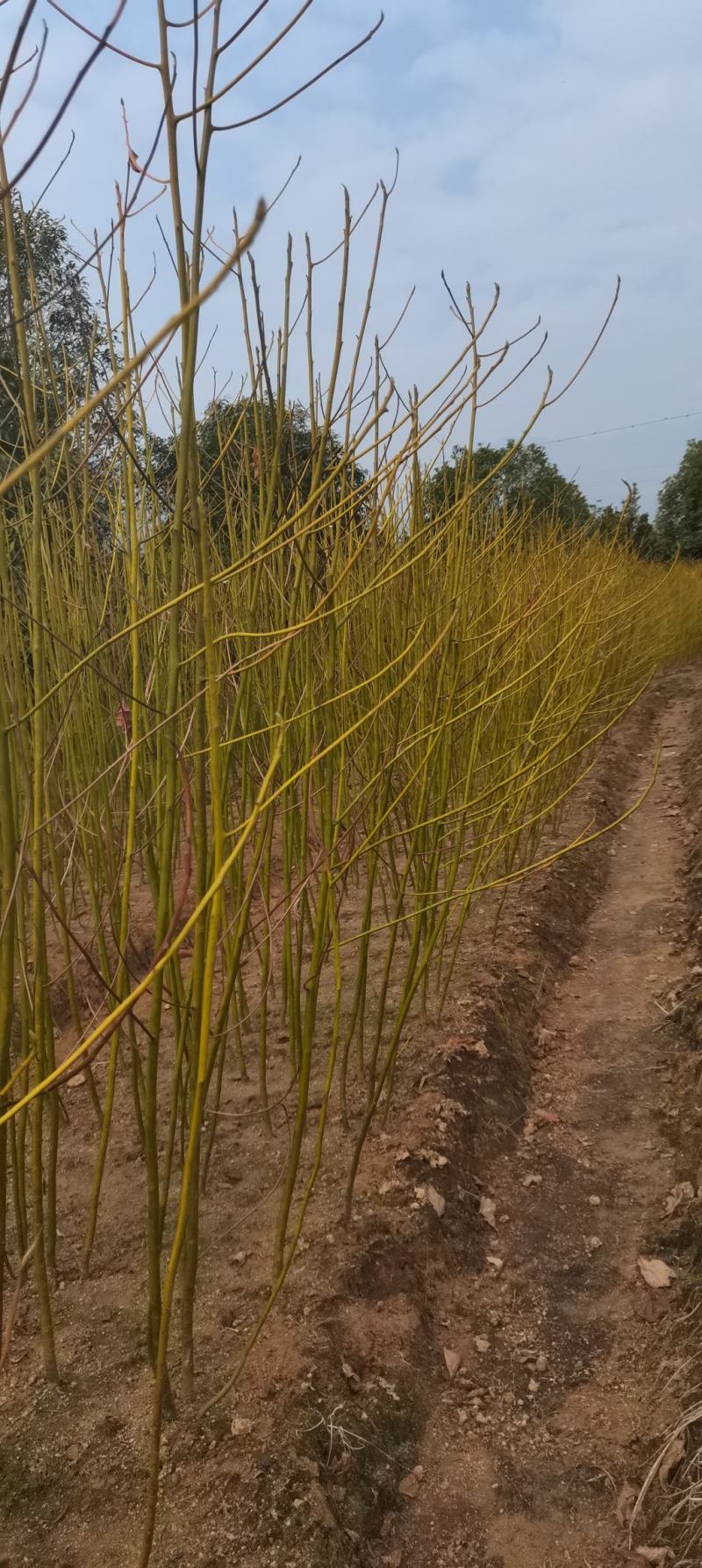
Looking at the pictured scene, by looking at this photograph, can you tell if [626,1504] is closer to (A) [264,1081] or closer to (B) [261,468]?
(A) [264,1081]

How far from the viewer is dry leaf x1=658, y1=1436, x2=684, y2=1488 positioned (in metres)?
1.17

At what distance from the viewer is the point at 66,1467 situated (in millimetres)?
1102

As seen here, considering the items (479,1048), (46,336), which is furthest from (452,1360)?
(46,336)

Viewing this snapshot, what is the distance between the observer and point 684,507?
20.2 m

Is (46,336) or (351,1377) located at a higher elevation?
(46,336)

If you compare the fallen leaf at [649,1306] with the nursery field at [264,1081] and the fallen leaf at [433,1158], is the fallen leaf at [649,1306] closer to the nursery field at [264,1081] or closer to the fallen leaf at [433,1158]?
the nursery field at [264,1081]

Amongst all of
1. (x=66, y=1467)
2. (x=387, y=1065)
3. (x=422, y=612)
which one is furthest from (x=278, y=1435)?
(x=422, y=612)

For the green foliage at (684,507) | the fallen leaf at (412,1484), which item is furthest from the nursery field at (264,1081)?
the green foliage at (684,507)

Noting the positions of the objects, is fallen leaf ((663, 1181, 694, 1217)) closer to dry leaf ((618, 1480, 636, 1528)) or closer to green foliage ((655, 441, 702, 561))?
dry leaf ((618, 1480, 636, 1528))

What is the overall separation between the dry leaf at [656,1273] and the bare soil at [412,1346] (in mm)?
22

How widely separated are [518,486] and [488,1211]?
3.28 metres

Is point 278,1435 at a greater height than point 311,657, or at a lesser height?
lesser

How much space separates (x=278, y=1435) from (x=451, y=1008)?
123 centimetres

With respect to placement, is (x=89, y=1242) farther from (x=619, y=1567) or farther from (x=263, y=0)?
(x=263, y=0)
